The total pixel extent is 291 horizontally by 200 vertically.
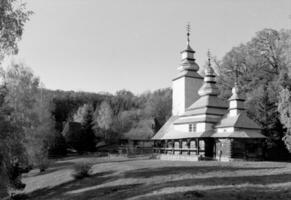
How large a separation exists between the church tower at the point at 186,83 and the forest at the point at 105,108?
5.73 m

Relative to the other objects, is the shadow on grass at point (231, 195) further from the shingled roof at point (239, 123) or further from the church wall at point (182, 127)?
the church wall at point (182, 127)

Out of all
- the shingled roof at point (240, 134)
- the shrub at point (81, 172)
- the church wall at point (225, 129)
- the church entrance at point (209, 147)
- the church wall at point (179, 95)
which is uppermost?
the church wall at point (179, 95)

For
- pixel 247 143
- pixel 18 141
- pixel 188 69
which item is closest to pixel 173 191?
pixel 18 141

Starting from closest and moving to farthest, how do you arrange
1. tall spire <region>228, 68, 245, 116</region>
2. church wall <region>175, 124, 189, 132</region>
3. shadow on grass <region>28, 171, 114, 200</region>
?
shadow on grass <region>28, 171, 114, 200</region>
tall spire <region>228, 68, 245, 116</region>
church wall <region>175, 124, 189, 132</region>

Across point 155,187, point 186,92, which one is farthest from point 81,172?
point 186,92

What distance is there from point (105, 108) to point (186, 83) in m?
33.2

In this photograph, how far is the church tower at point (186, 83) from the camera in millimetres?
42031

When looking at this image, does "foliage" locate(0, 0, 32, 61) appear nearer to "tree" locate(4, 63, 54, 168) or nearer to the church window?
"tree" locate(4, 63, 54, 168)

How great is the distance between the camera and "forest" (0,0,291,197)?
16.5m

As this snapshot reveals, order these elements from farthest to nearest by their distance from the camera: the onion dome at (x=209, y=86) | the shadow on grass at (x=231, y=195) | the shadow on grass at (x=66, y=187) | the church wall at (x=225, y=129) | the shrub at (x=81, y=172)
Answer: the onion dome at (x=209, y=86) → the church wall at (x=225, y=129) → the shrub at (x=81, y=172) → the shadow on grass at (x=66, y=187) → the shadow on grass at (x=231, y=195)

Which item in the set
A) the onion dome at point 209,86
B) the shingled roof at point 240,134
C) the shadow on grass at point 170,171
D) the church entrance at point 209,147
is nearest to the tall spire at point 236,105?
the shingled roof at point 240,134

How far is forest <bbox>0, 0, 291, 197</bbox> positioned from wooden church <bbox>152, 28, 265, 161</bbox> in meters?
3.90

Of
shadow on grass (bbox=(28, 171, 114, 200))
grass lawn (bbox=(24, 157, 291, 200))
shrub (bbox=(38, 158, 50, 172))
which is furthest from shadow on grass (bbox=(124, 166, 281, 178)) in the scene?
shrub (bbox=(38, 158, 50, 172))

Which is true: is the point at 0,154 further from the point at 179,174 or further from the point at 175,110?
the point at 175,110
